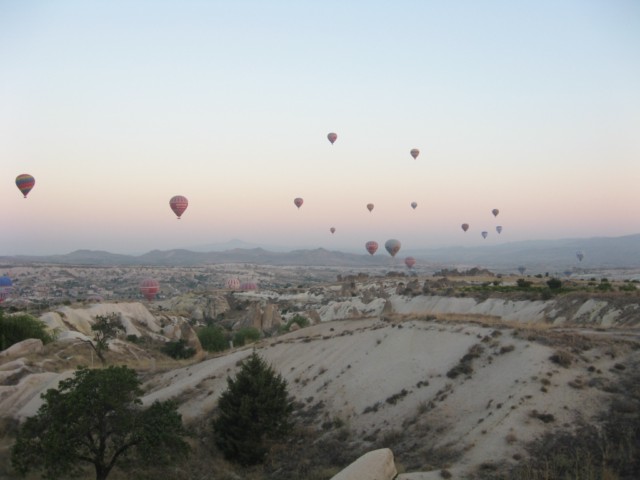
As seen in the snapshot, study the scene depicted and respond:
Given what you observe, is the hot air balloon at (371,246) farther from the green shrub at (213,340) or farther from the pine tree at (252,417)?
the pine tree at (252,417)

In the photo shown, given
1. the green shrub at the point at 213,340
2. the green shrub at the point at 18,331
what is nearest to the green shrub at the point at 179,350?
the green shrub at the point at 213,340

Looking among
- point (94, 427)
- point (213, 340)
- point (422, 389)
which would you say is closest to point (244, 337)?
point (213, 340)

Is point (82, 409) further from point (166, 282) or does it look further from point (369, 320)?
point (166, 282)

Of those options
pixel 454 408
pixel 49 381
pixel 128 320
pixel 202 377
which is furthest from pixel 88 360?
pixel 454 408

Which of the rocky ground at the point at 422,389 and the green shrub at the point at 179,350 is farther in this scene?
the green shrub at the point at 179,350

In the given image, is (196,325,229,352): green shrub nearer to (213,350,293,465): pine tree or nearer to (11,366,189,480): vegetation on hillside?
(213,350,293,465): pine tree

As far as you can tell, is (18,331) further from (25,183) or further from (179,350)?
(25,183)
